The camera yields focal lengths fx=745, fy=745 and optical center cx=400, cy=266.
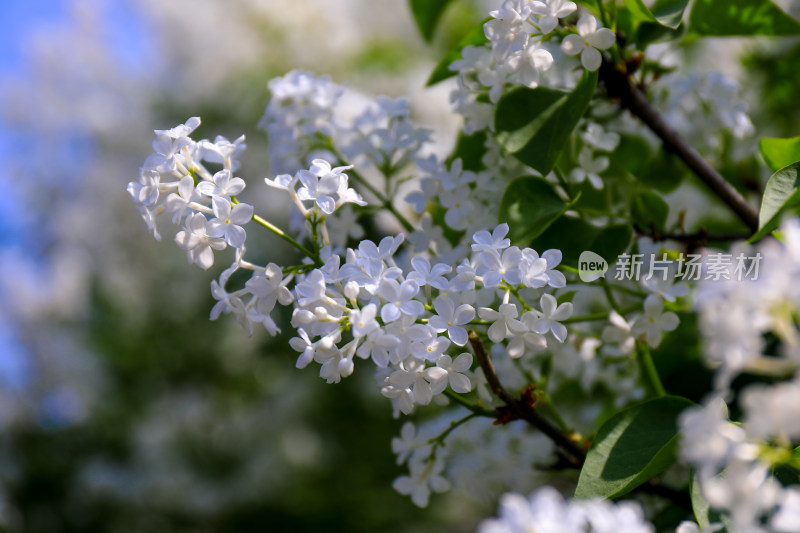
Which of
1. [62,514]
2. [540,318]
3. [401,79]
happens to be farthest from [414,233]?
[62,514]

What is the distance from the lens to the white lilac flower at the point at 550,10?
36 cm

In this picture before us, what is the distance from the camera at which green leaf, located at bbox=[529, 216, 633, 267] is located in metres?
0.42

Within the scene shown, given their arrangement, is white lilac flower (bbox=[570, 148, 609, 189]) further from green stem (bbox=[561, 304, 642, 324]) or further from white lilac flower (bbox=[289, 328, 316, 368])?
white lilac flower (bbox=[289, 328, 316, 368])

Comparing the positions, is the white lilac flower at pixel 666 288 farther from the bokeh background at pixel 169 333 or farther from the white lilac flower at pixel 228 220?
the bokeh background at pixel 169 333

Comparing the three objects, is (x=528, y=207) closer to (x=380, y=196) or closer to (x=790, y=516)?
(x=380, y=196)

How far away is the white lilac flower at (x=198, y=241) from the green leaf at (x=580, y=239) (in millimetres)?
175

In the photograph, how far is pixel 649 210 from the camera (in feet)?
1.49

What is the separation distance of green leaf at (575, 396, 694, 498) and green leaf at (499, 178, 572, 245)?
102mm

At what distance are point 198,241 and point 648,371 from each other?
0.88 ft

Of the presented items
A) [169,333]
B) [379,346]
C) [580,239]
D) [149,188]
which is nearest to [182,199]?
[149,188]

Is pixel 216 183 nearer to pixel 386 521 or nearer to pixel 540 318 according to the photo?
pixel 540 318

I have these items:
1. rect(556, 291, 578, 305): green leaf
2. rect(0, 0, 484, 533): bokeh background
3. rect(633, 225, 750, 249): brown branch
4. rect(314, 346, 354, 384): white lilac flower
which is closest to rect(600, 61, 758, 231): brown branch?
rect(633, 225, 750, 249): brown branch

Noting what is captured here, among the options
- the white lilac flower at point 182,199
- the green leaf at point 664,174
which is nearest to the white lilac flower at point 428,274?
the white lilac flower at point 182,199

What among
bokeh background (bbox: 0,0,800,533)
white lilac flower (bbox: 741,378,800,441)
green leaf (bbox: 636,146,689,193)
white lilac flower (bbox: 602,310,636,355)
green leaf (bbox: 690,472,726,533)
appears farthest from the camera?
bokeh background (bbox: 0,0,800,533)
